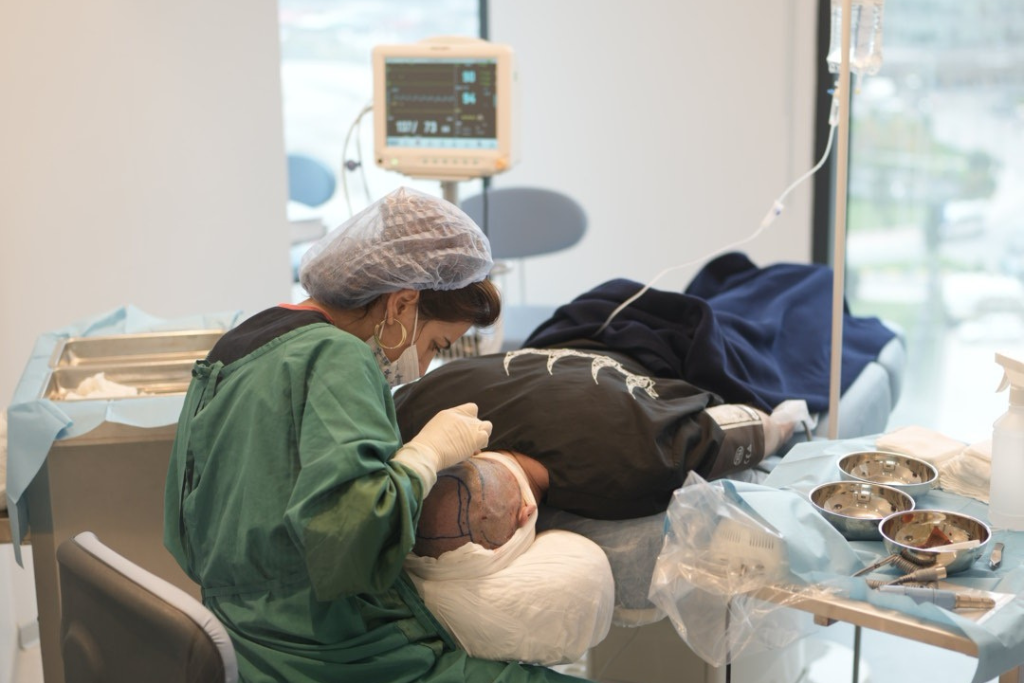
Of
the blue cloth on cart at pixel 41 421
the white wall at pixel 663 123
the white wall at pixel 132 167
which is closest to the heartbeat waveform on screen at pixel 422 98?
the white wall at pixel 132 167

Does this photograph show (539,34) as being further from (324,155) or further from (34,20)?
(34,20)

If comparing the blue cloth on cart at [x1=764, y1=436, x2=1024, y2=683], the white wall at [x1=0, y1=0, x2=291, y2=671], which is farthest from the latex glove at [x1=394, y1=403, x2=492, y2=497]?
the white wall at [x1=0, y1=0, x2=291, y2=671]

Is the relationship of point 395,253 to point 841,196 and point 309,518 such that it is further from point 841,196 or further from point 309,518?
point 841,196

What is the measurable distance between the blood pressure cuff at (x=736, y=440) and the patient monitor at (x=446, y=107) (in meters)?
0.91

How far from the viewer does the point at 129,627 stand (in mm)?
1166

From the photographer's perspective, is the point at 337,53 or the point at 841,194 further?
the point at 337,53

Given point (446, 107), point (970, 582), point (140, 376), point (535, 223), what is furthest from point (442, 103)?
point (970, 582)

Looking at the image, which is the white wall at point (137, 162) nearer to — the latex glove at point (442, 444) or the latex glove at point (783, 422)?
the latex glove at point (442, 444)

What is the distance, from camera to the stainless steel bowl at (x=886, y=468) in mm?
1565

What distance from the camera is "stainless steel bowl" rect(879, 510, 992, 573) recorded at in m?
1.29

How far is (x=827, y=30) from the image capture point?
13.3 feet

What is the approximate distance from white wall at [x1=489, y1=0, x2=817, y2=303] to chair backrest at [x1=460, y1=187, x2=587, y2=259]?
Result: 0.64 meters

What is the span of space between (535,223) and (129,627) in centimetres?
260

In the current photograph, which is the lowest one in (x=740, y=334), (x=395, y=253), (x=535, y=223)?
(x=740, y=334)
